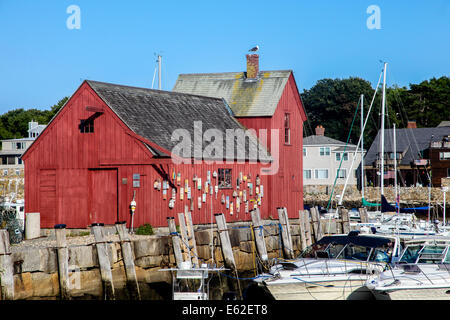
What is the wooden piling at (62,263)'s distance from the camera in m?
20.9

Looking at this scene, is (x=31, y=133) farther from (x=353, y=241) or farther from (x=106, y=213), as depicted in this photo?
(x=353, y=241)

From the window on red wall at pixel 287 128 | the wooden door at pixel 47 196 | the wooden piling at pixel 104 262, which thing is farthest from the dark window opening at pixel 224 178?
the wooden piling at pixel 104 262

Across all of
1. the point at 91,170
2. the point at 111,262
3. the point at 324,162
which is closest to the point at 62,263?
the point at 111,262

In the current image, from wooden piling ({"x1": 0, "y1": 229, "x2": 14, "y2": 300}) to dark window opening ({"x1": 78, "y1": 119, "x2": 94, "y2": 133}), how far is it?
443 inches

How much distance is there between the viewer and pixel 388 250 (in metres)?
21.4

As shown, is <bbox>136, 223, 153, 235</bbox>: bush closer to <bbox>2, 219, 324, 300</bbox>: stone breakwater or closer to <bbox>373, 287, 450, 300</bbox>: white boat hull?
<bbox>2, 219, 324, 300</bbox>: stone breakwater

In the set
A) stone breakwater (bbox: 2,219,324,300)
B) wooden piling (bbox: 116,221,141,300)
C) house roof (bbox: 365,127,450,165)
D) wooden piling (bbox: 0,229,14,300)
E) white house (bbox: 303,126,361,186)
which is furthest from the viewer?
house roof (bbox: 365,127,450,165)

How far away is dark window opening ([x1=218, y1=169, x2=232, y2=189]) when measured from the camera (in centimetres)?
3247

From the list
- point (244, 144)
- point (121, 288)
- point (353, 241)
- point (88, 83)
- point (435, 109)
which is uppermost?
point (435, 109)

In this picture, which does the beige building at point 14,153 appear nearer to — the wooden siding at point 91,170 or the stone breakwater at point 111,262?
the wooden siding at point 91,170

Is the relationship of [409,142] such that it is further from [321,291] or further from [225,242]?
[321,291]

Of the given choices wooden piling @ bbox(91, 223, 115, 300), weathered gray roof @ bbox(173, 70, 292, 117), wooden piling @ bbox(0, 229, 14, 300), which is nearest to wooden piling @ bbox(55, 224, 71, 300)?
wooden piling @ bbox(91, 223, 115, 300)

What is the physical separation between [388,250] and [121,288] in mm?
8900
